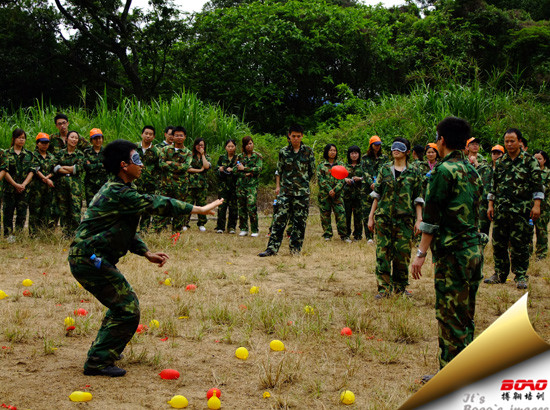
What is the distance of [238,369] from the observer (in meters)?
4.54

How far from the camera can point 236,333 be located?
542 centimetres

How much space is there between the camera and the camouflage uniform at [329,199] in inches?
Answer: 460

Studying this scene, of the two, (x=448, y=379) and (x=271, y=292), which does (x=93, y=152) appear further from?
(x=448, y=379)

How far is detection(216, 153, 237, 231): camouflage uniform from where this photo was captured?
12.4m

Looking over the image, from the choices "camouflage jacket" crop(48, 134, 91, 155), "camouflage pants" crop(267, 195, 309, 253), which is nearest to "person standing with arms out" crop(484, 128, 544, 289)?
"camouflage pants" crop(267, 195, 309, 253)

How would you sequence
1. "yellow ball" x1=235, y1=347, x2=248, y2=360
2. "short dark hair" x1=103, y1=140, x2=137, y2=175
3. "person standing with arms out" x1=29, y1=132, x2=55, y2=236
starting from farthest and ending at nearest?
1. "person standing with arms out" x1=29, y1=132, x2=55, y2=236
2. "yellow ball" x1=235, y1=347, x2=248, y2=360
3. "short dark hair" x1=103, y1=140, x2=137, y2=175

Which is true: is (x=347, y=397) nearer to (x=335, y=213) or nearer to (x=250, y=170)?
(x=335, y=213)

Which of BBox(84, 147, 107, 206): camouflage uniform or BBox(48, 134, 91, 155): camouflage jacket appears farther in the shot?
BBox(48, 134, 91, 155): camouflage jacket

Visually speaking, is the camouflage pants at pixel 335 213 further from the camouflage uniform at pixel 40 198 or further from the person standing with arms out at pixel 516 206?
the camouflage uniform at pixel 40 198

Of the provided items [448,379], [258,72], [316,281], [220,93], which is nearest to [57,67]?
[220,93]

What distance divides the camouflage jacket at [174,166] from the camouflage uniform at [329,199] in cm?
294

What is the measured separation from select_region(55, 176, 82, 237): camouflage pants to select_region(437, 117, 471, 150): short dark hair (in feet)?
26.2

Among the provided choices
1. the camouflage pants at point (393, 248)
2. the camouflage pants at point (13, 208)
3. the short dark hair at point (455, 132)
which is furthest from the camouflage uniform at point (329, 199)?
the short dark hair at point (455, 132)

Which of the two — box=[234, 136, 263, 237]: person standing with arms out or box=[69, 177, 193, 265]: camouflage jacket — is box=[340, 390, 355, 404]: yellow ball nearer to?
box=[69, 177, 193, 265]: camouflage jacket
